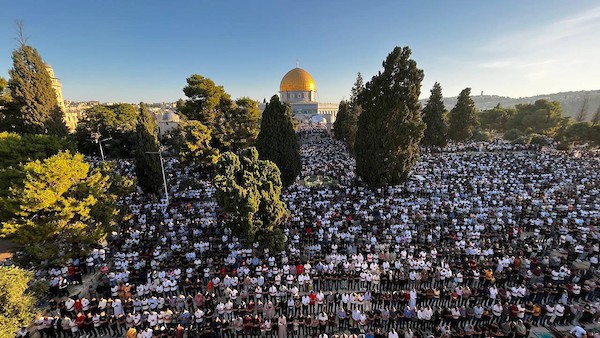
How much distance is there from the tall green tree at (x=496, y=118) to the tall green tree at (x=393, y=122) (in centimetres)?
4334

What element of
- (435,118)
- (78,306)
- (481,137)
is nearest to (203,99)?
(78,306)

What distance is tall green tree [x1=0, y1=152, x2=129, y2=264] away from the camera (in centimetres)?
1147

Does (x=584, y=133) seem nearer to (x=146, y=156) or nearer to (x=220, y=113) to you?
(x=220, y=113)

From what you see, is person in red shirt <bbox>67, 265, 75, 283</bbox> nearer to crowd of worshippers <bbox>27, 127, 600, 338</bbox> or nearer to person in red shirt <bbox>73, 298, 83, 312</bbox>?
crowd of worshippers <bbox>27, 127, 600, 338</bbox>

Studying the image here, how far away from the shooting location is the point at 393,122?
69.8 ft

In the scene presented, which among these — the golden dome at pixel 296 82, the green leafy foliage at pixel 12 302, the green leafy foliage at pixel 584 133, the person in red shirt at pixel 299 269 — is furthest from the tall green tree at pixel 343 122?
the golden dome at pixel 296 82

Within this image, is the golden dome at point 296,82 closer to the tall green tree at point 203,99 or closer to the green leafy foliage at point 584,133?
the tall green tree at point 203,99


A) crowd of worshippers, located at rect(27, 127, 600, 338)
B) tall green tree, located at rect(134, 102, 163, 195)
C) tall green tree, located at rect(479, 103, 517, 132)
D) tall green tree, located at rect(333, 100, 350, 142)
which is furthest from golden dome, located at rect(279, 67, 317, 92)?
crowd of worshippers, located at rect(27, 127, 600, 338)

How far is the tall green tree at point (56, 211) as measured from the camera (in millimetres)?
11469

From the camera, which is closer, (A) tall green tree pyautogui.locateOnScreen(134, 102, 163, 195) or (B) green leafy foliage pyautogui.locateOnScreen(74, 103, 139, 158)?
(A) tall green tree pyautogui.locateOnScreen(134, 102, 163, 195)

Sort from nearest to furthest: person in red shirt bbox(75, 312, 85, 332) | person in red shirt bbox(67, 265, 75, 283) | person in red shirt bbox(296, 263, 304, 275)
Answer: person in red shirt bbox(75, 312, 85, 332) → person in red shirt bbox(296, 263, 304, 275) → person in red shirt bbox(67, 265, 75, 283)

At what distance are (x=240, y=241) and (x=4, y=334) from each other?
8628mm

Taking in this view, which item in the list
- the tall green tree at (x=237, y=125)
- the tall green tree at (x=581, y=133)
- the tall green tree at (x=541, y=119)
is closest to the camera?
the tall green tree at (x=237, y=125)

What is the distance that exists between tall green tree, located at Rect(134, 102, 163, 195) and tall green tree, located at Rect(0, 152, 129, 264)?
20.0ft
